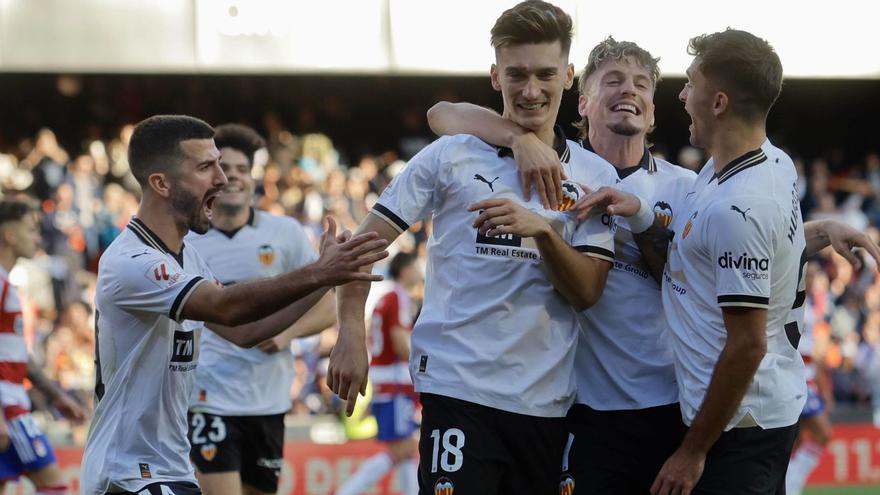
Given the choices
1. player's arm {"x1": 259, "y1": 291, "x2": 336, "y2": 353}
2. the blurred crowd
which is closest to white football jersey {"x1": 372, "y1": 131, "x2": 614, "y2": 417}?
player's arm {"x1": 259, "y1": 291, "x2": 336, "y2": 353}

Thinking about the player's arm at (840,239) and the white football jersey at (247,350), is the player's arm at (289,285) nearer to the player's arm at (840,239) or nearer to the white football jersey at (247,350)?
the player's arm at (840,239)

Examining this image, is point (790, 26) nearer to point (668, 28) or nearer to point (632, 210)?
point (668, 28)

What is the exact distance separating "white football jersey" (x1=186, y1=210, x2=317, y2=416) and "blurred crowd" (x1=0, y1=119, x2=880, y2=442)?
7055 millimetres

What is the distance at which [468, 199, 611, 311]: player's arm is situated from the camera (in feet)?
14.2

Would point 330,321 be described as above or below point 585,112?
below

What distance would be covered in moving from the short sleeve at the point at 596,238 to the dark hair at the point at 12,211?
5.10m

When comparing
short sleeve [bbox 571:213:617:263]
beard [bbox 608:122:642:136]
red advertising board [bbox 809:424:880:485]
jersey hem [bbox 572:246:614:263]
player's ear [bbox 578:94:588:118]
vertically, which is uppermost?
player's ear [bbox 578:94:588:118]

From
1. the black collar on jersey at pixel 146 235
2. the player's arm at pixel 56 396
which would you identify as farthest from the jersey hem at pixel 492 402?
the player's arm at pixel 56 396

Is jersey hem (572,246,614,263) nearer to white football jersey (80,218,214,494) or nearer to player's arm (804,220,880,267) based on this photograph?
player's arm (804,220,880,267)

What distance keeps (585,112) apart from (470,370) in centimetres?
148

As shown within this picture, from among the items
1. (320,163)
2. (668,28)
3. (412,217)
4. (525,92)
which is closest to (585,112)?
(525,92)

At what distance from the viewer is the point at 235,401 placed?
24.3 ft

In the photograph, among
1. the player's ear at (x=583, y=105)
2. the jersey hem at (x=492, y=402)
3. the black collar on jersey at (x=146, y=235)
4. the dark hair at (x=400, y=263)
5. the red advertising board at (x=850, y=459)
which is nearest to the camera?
the jersey hem at (x=492, y=402)

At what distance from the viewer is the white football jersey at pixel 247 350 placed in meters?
7.38
